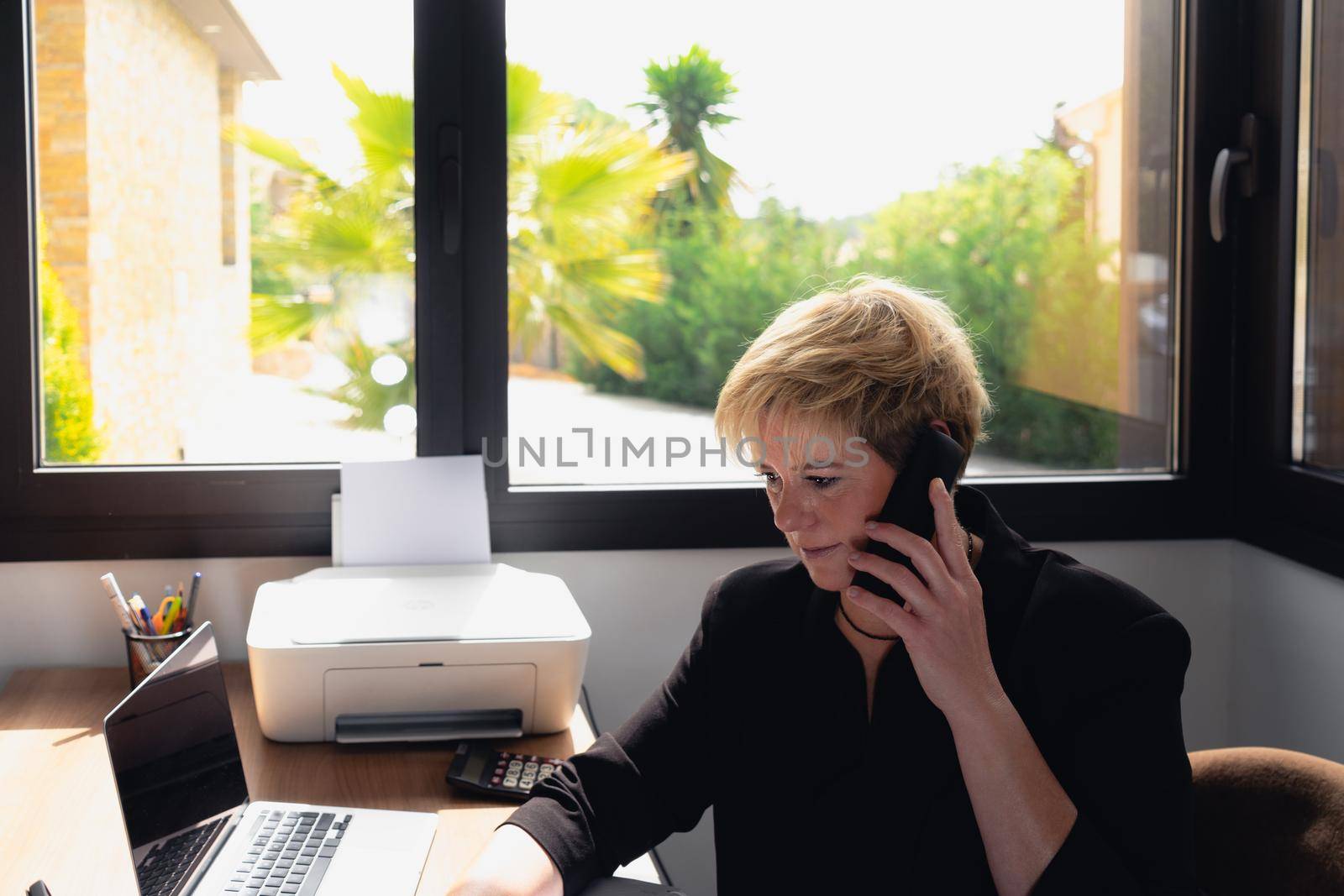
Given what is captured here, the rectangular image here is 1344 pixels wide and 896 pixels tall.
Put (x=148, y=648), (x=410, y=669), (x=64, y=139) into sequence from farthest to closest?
(x=64, y=139) → (x=148, y=648) → (x=410, y=669)

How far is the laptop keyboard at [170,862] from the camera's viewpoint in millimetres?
1054

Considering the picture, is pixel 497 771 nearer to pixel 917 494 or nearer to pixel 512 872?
pixel 512 872

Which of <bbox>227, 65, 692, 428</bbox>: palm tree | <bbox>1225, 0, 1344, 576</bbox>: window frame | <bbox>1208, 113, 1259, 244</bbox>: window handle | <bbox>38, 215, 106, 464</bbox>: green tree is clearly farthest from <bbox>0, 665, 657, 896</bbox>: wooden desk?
<bbox>1208, 113, 1259, 244</bbox>: window handle

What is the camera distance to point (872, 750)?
1.22 metres

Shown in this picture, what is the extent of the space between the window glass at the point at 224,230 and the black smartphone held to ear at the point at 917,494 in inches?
41.9

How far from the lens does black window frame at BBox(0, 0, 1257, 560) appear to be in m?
1.88

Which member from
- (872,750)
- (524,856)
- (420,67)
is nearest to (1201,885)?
(872,750)

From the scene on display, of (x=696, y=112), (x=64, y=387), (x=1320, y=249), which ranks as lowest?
(x=64, y=387)

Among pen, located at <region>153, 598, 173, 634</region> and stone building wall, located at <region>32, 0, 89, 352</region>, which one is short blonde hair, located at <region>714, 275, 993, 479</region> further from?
stone building wall, located at <region>32, 0, 89, 352</region>

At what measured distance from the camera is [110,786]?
1403 mm

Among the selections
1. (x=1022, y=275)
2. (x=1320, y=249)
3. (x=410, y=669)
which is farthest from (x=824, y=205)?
(x=410, y=669)

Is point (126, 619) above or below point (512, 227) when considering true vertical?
below

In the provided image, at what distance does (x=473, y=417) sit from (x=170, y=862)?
1008mm

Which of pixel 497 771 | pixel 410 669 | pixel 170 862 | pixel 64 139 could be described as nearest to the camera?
pixel 170 862
